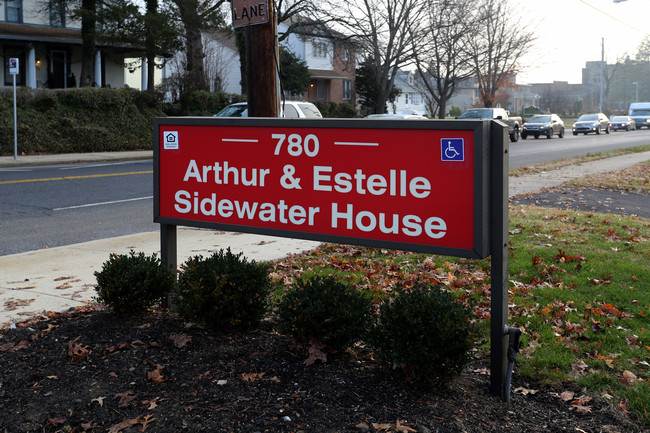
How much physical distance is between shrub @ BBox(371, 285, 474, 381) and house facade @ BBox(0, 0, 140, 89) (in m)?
33.9

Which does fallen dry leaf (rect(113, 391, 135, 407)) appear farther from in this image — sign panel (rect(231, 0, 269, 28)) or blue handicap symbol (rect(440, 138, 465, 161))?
sign panel (rect(231, 0, 269, 28))

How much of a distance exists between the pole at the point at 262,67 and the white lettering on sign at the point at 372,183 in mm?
2162

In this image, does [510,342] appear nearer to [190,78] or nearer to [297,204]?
[297,204]

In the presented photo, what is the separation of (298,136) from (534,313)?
250 cm

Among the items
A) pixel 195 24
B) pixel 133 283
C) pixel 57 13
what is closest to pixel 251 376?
pixel 133 283

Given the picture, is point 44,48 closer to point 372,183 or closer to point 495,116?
point 495,116

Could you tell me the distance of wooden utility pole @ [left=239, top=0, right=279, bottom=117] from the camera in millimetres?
6207

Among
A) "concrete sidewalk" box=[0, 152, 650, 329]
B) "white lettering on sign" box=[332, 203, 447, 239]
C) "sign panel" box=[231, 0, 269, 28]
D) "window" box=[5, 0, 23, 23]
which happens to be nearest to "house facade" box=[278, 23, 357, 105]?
"window" box=[5, 0, 23, 23]

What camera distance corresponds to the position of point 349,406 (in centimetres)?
357

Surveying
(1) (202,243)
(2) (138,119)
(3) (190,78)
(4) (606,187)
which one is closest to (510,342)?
(1) (202,243)

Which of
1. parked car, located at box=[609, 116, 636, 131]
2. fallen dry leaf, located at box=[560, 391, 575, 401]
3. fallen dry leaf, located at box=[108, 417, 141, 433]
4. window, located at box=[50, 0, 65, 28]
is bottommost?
fallen dry leaf, located at box=[560, 391, 575, 401]

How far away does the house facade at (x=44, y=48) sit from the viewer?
34625 mm

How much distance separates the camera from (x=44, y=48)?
37.0m

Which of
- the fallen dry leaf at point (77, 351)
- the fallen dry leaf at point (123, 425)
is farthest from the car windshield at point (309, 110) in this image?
the fallen dry leaf at point (123, 425)
